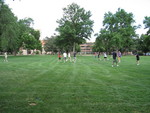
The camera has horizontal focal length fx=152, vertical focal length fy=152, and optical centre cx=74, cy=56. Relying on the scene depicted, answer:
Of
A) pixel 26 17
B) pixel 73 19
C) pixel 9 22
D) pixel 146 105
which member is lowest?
pixel 146 105

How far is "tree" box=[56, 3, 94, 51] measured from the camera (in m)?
52.6

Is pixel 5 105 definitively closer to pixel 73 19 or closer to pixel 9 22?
pixel 9 22

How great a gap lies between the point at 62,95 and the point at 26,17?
71335mm

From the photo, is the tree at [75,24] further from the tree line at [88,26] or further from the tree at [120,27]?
the tree at [120,27]

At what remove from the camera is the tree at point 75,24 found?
52.6 metres

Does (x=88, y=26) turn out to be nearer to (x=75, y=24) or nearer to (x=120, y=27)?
(x=75, y=24)

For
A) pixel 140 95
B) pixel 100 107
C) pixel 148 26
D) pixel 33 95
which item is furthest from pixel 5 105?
pixel 148 26

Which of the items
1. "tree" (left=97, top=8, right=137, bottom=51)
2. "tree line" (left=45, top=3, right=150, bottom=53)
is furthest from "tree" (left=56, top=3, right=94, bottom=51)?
"tree" (left=97, top=8, right=137, bottom=51)

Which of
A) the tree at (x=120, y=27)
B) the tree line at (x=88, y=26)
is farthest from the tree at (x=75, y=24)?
the tree at (x=120, y=27)

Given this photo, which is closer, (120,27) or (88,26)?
(88,26)

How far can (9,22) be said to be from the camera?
1470 inches

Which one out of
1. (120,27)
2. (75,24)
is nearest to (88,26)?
(75,24)

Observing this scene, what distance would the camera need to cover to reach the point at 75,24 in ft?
181

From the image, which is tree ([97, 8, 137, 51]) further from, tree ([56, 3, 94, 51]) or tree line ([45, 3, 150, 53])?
tree ([56, 3, 94, 51])
